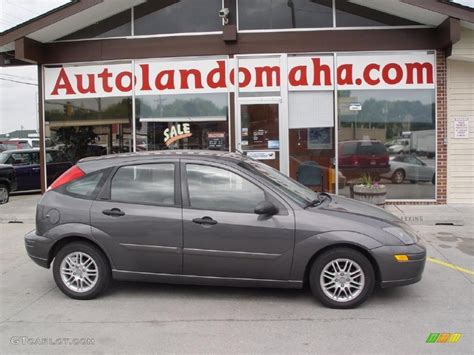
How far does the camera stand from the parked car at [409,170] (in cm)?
1120

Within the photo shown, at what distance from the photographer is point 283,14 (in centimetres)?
1130

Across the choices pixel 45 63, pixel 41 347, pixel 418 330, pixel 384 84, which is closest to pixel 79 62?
pixel 45 63

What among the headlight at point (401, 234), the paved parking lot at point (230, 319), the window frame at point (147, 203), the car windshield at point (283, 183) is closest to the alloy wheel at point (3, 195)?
the paved parking lot at point (230, 319)

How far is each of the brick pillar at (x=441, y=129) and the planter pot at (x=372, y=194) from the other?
1565mm

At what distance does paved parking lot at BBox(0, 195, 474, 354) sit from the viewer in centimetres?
413

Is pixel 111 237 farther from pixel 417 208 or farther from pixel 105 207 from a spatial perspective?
pixel 417 208

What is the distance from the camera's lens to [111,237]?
A: 521 cm

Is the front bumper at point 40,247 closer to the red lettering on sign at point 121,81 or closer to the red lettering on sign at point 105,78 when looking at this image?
the red lettering on sign at point 121,81

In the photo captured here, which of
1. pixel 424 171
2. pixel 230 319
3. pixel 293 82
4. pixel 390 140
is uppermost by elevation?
pixel 293 82

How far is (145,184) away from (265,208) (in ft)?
4.44

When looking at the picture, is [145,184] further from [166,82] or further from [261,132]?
[166,82]

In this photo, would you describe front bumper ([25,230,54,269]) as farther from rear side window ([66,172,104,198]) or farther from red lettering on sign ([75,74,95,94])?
red lettering on sign ([75,74,95,94])

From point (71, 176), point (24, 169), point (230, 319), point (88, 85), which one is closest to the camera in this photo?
point (230, 319)

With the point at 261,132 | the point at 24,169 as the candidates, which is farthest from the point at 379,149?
the point at 24,169
